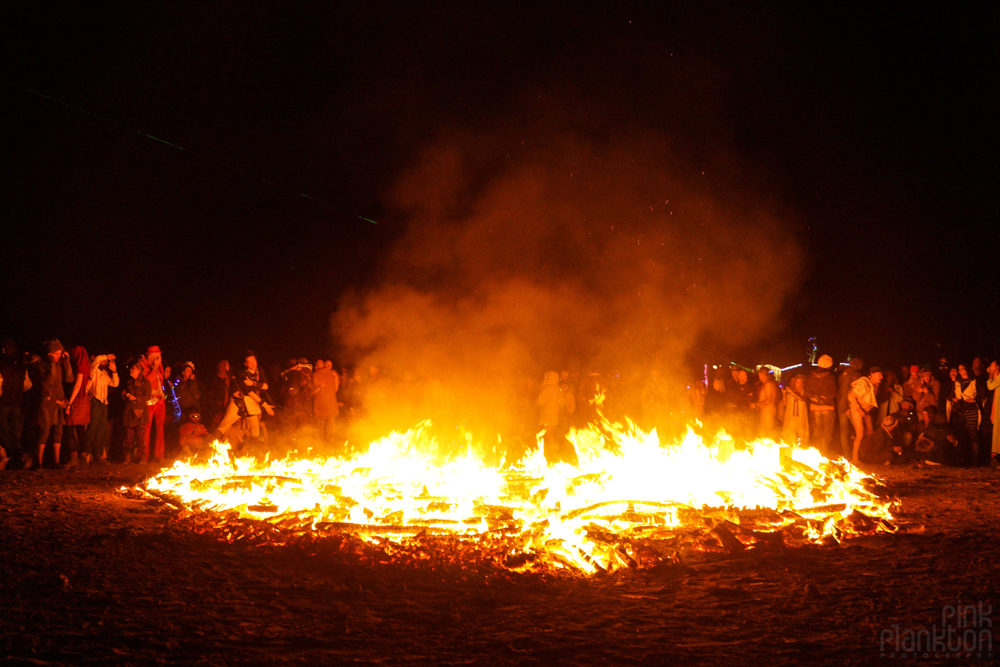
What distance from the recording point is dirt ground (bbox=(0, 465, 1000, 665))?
3336mm

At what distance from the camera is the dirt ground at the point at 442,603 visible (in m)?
3.34

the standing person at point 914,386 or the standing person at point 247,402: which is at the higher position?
the standing person at point 914,386

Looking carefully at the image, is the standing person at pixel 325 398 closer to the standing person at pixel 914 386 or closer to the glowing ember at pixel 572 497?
the glowing ember at pixel 572 497

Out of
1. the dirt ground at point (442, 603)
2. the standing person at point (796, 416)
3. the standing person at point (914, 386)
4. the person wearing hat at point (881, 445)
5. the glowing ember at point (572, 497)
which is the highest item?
the standing person at point (914, 386)

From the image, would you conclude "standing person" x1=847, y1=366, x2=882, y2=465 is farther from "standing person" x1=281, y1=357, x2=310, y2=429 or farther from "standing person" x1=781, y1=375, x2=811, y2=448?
"standing person" x1=281, y1=357, x2=310, y2=429

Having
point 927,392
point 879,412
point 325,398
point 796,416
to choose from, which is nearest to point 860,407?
point 879,412

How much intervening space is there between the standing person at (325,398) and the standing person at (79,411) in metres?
3.13

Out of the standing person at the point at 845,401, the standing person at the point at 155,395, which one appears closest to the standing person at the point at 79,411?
the standing person at the point at 155,395

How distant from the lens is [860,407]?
402 inches

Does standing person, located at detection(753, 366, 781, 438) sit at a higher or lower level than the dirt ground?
higher

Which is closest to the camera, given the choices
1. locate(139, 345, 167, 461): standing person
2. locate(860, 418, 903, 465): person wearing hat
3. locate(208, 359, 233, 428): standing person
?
locate(139, 345, 167, 461): standing person

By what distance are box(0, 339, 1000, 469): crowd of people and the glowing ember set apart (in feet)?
5.14

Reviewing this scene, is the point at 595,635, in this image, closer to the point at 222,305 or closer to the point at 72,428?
the point at 72,428

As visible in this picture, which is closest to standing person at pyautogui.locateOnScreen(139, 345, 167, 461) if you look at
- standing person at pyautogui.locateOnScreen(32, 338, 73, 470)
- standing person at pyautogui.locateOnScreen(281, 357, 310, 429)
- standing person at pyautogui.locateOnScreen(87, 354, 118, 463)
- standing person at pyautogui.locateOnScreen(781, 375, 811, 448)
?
standing person at pyautogui.locateOnScreen(87, 354, 118, 463)
